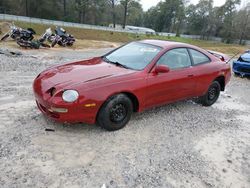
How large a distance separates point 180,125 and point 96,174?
226 centimetres

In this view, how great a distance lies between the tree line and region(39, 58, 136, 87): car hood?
1721 inches

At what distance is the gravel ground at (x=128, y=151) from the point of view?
318 centimetres

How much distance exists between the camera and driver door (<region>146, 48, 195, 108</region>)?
4648 mm

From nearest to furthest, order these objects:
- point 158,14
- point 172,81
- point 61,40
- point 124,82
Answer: point 124,82 → point 172,81 → point 61,40 → point 158,14

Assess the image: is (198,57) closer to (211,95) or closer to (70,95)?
(211,95)

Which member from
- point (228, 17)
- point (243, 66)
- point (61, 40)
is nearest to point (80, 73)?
point (243, 66)

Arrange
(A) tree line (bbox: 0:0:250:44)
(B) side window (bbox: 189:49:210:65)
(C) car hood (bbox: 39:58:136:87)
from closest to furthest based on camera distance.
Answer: (C) car hood (bbox: 39:58:136:87)
(B) side window (bbox: 189:49:210:65)
(A) tree line (bbox: 0:0:250:44)

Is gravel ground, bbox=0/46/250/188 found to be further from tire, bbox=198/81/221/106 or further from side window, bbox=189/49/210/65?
side window, bbox=189/49/210/65

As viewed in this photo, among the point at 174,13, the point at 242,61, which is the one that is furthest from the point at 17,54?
the point at 174,13

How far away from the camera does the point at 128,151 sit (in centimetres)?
382

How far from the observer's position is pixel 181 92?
5242 millimetres

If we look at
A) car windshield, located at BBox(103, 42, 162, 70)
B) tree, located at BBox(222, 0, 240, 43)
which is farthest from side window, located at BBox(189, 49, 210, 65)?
tree, located at BBox(222, 0, 240, 43)

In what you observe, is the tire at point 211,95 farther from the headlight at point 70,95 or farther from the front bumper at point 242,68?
the front bumper at point 242,68

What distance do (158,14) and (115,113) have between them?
70562 millimetres
